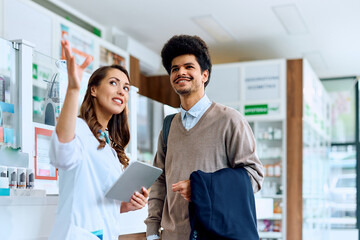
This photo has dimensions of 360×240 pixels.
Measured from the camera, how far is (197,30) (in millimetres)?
7641

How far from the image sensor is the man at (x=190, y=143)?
1.90m

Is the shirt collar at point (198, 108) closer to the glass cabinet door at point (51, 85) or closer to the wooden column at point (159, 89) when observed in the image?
the glass cabinet door at point (51, 85)

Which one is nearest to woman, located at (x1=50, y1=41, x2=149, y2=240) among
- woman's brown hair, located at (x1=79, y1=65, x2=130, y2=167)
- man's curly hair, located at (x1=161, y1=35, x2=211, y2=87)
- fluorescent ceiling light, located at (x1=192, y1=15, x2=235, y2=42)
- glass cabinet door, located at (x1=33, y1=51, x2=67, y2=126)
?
woman's brown hair, located at (x1=79, y1=65, x2=130, y2=167)

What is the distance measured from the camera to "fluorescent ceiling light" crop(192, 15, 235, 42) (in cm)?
714

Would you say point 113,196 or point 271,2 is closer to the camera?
point 113,196

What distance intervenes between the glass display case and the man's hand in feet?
18.3

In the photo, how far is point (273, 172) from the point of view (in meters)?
7.48

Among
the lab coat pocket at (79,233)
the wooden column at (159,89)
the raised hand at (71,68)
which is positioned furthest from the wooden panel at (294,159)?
the raised hand at (71,68)

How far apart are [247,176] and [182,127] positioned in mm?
342

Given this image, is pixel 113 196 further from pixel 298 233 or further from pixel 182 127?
pixel 298 233

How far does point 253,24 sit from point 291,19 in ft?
1.90

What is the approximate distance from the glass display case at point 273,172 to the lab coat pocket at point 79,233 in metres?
5.82

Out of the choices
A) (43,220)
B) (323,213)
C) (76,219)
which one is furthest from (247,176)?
(323,213)

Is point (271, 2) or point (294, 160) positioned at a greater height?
point (271, 2)
